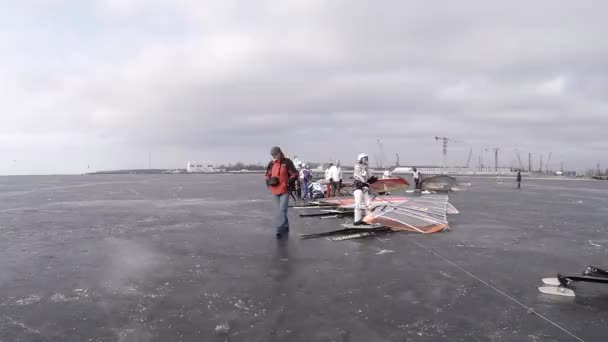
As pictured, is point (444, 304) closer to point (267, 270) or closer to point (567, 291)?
point (567, 291)

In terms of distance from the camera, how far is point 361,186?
33.0 ft

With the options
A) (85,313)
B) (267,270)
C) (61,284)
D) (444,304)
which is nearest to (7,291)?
(61,284)

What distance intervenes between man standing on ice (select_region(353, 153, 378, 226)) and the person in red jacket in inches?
77.4

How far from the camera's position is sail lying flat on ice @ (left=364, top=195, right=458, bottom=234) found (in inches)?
391

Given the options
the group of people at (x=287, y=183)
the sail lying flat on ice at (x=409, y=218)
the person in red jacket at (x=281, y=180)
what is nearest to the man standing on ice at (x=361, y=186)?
the group of people at (x=287, y=183)

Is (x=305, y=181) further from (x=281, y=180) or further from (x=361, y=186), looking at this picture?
(x=281, y=180)

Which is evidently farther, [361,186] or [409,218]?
[409,218]

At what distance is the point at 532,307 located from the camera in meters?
4.39

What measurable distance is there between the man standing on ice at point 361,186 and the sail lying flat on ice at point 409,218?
10.2 inches

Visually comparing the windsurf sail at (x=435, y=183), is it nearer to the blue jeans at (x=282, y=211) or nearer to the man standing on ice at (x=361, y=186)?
the man standing on ice at (x=361, y=186)

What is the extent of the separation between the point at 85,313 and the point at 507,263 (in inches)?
254

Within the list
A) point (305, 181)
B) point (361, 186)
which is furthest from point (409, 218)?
point (305, 181)

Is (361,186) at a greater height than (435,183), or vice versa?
(361,186)

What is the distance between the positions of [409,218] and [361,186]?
1.69m
